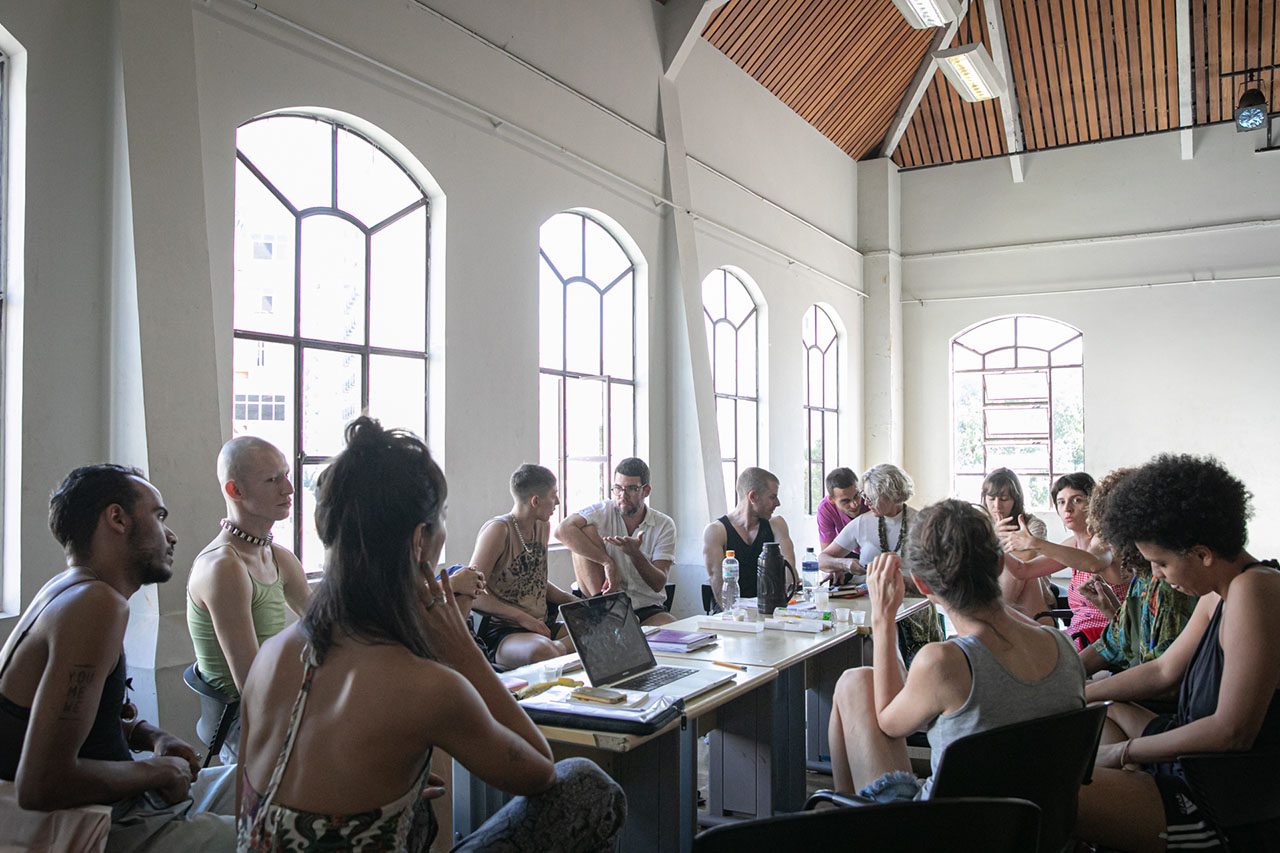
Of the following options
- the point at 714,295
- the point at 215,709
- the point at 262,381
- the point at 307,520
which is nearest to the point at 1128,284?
the point at 714,295

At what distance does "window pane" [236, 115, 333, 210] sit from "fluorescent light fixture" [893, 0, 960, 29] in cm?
449

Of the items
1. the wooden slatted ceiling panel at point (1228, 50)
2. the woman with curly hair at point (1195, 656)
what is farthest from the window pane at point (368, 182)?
the wooden slatted ceiling panel at point (1228, 50)

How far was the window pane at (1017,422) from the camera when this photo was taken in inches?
438

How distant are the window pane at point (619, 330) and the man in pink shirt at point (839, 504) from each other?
1.77 metres

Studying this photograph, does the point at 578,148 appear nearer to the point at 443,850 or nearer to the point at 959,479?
the point at 443,850

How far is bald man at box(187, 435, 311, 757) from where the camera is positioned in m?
2.87

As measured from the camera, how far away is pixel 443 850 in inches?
104

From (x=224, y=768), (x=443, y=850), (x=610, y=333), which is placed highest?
(x=610, y=333)

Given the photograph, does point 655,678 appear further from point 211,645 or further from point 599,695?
point 211,645

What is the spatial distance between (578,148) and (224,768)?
192 inches

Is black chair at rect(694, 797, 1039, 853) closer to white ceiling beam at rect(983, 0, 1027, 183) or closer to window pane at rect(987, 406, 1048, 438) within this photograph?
white ceiling beam at rect(983, 0, 1027, 183)

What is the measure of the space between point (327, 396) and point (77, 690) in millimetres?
3059

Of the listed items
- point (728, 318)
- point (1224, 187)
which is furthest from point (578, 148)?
point (1224, 187)

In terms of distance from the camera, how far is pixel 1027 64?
1038 cm
